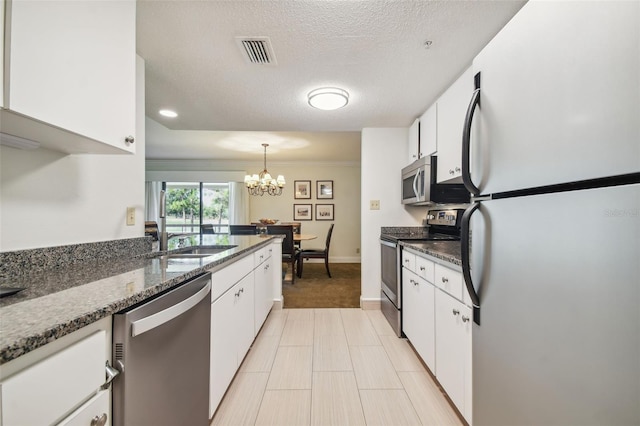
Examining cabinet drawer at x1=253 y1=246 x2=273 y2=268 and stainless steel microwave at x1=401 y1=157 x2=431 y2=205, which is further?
stainless steel microwave at x1=401 y1=157 x2=431 y2=205

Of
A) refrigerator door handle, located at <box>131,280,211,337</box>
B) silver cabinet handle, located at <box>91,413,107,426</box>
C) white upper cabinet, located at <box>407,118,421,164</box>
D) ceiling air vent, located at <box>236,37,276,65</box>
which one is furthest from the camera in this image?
Result: white upper cabinet, located at <box>407,118,421,164</box>

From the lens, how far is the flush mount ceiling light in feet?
7.09

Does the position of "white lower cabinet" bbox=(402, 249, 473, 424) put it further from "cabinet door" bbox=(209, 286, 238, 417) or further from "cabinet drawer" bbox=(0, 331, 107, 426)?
"cabinet drawer" bbox=(0, 331, 107, 426)

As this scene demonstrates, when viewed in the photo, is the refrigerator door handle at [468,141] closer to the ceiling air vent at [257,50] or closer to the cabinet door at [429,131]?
the ceiling air vent at [257,50]

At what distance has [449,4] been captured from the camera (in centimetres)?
131

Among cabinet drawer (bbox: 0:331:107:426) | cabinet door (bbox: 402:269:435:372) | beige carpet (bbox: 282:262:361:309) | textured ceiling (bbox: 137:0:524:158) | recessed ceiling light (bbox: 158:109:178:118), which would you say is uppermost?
textured ceiling (bbox: 137:0:524:158)

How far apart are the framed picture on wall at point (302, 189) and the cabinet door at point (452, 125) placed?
14.3ft

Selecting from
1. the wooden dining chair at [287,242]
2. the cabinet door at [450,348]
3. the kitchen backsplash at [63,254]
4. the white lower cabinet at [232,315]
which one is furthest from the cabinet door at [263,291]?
the cabinet door at [450,348]

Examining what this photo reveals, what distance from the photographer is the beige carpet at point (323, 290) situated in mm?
3340

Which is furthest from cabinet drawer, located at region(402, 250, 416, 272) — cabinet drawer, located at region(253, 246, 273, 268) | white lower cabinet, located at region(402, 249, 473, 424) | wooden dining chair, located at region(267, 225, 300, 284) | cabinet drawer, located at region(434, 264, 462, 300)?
wooden dining chair, located at region(267, 225, 300, 284)

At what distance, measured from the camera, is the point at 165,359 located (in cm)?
86

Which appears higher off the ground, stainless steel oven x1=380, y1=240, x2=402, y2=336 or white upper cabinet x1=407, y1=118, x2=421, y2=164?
white upper cabinet x1=407, y1=118, x2=421, y2=164

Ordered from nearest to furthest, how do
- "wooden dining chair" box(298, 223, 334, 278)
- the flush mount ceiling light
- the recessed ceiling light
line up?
1. the flush mount ceiling light
2. the recessed ceiling light
3. "wooden dining chair" box(298, 223, 334, 278)

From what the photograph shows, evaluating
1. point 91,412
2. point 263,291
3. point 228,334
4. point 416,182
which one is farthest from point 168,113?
point 91,412
